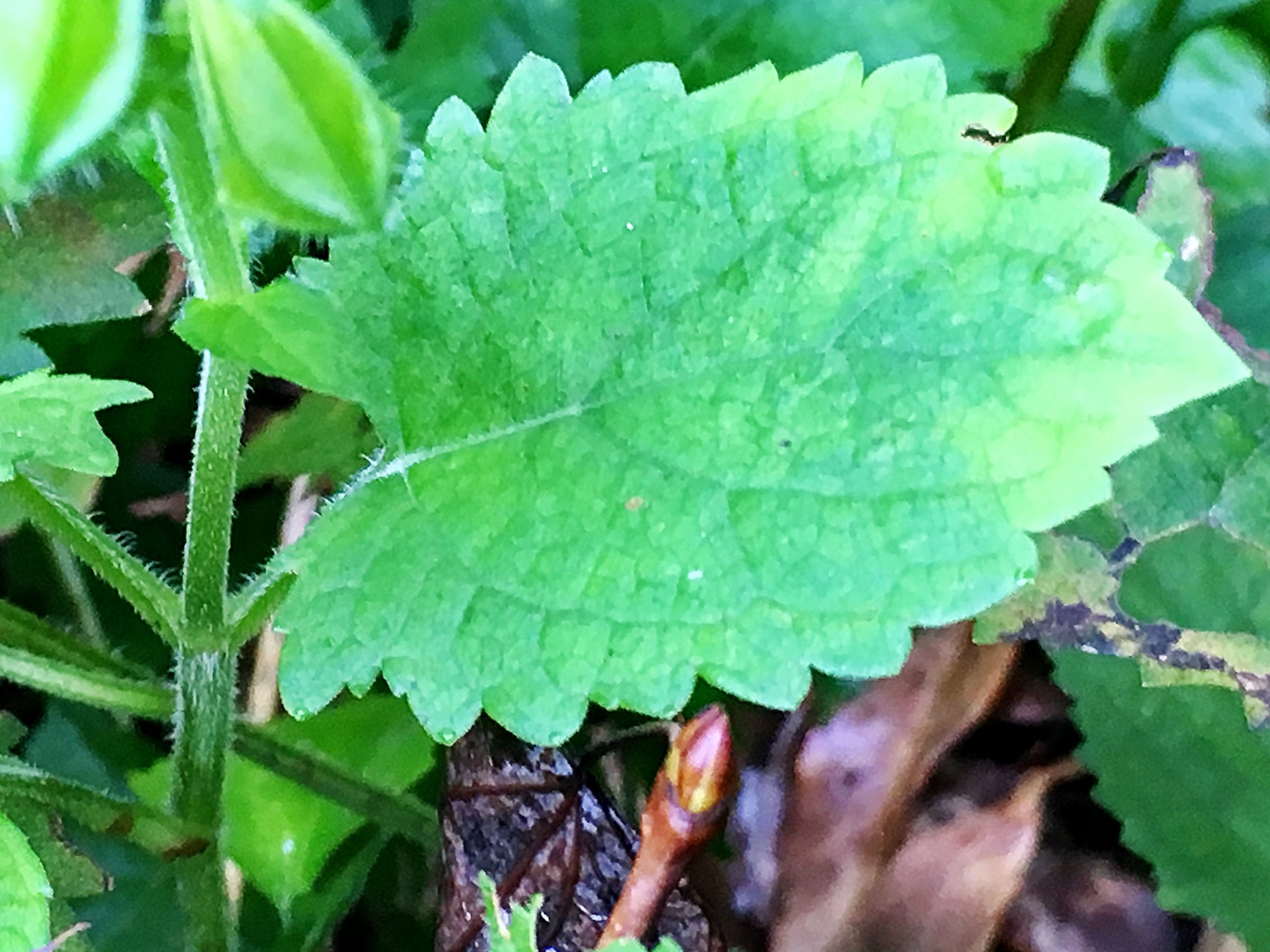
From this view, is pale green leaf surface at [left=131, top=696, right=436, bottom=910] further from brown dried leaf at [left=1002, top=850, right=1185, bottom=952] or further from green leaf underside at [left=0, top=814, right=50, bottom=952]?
brown dried leaf at [left=1002, top=850, right=1185, bottom=952]

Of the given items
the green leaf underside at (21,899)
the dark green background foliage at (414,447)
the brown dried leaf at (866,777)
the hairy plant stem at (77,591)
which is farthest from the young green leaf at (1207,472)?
the hairy plant stem at (77,591)

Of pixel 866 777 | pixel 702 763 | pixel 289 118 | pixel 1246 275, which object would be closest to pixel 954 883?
pixel 866 777

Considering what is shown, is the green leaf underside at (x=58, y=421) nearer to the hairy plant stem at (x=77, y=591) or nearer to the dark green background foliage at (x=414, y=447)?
the dark green background foliage at (x=414, y=447)

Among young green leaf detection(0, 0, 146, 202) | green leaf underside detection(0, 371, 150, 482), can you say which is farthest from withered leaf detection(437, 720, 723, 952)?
young green leaf detection(0, 0, 146, 202)

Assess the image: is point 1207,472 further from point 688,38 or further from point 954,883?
point 688,38

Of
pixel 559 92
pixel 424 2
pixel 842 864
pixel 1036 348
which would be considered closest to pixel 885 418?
pixel 1036 348

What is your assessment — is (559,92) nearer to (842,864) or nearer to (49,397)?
(49,397)

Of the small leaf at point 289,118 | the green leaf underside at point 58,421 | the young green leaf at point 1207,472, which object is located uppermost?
the small leaf at point 289,118
